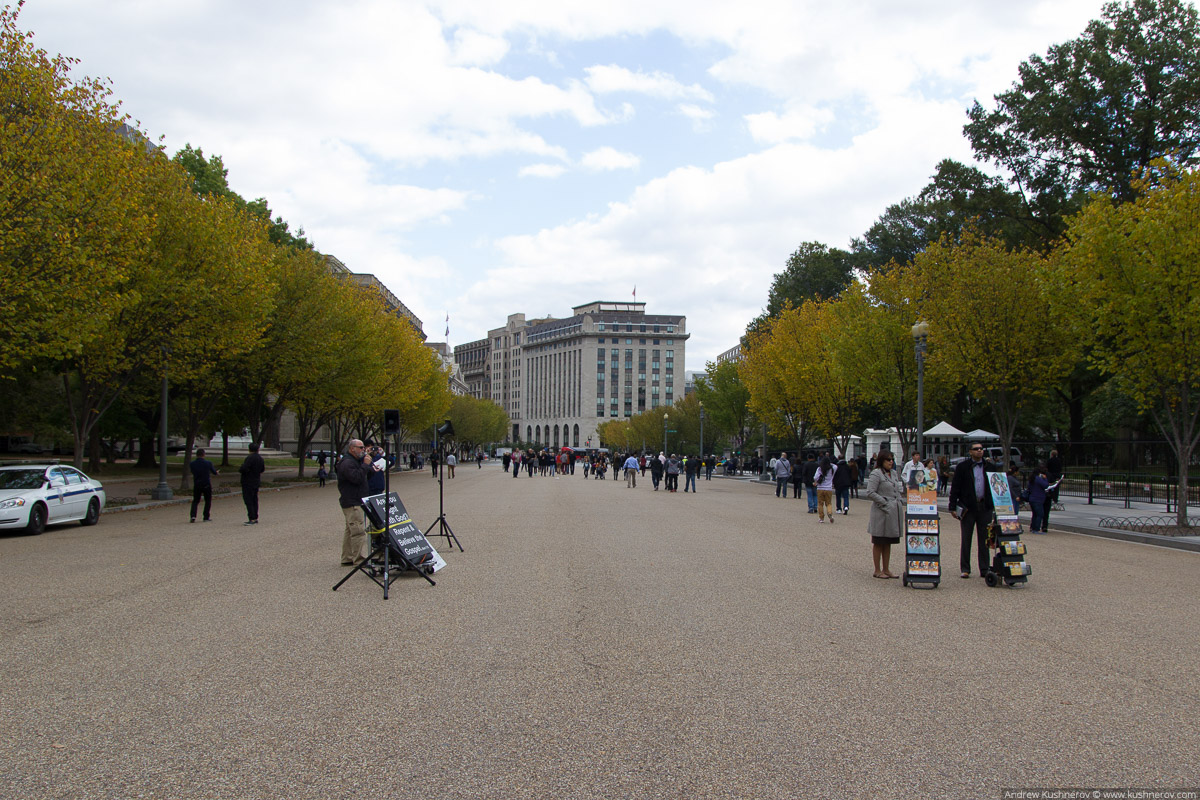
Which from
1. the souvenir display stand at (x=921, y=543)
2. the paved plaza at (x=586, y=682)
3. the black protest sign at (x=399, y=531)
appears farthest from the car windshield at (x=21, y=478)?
the souvenir display stand at (x=921, y=543)

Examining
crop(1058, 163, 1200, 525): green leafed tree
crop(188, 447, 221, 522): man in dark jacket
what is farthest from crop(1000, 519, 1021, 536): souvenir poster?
crop(188, 447, 221, 522): man in dark jacket

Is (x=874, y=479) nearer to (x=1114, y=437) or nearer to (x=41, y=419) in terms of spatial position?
(x=41, y=419)

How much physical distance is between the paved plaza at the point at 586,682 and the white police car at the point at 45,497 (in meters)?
4.97

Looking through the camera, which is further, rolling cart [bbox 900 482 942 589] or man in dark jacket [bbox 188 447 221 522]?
man in dark jacket [bbox 188 447 221 522]

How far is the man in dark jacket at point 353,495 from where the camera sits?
11445mm

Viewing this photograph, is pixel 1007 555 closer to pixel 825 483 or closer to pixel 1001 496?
pixel 1001 496

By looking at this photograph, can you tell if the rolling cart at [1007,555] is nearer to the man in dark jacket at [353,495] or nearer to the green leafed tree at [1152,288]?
the man in dark jacket at [353,495]

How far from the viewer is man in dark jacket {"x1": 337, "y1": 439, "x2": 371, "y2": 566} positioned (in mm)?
11445

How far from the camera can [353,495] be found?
1152cm

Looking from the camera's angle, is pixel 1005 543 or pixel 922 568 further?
pixel 1005 543

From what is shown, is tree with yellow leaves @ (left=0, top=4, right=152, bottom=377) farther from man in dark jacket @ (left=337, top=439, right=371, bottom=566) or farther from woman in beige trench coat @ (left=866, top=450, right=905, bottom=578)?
woman in beige trench coat @ (left=866, top=450, right=905, bottom=578)

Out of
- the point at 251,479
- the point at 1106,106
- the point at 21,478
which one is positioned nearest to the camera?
the point at 21,478

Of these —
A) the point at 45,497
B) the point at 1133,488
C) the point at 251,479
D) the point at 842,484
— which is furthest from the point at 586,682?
the point at 1133,488

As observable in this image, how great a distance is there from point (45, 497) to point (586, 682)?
15.5 meters
